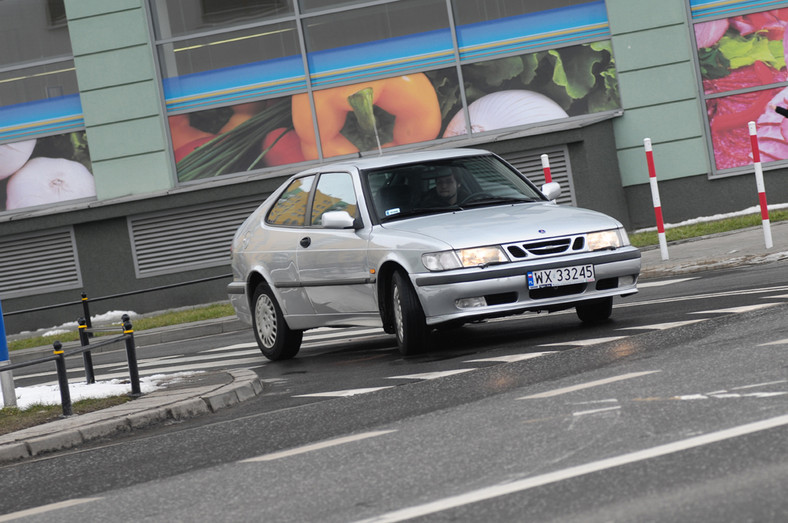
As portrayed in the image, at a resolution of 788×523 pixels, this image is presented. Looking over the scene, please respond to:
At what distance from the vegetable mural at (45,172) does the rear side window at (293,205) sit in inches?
445

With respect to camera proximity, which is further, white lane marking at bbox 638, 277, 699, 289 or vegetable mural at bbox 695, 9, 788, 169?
vegetable mural at bbox 695, 9, 788, 169

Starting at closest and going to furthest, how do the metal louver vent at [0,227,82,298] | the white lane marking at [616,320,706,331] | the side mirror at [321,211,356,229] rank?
the white lane marking at [616,320,706,331] → the side mirror at [321,211,356,229] → the metal louver vent at [0,227,82,298]

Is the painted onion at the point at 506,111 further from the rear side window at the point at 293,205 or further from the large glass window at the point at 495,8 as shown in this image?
the rear side window at the point at 293,205

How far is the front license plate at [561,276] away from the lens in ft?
29.5

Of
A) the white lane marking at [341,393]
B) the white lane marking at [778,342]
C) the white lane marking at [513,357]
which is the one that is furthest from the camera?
the white lane marking at [513,357]

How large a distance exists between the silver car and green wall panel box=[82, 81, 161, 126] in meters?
10.2

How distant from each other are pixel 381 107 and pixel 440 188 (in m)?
11.2

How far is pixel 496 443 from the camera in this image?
5.62 m

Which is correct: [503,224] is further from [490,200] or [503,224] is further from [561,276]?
[490,200]

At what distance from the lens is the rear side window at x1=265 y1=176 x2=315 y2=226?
36.0 feet

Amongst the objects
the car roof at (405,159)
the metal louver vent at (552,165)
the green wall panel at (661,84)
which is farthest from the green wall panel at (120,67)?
the car roof at (405,159)

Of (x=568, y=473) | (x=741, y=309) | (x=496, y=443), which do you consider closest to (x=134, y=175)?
(x=741, y=309)

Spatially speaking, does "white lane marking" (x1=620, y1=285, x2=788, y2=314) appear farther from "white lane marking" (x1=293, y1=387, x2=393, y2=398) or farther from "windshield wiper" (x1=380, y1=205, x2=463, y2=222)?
"white lane marking" (x1=293, y1=387, x2=393, y2=398)

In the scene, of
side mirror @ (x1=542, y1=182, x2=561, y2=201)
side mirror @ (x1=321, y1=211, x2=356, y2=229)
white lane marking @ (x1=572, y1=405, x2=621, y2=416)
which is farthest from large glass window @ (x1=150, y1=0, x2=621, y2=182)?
white lane marking @ (x1=572, y1=405, x2=621, y2=416)
